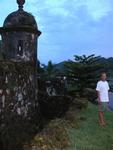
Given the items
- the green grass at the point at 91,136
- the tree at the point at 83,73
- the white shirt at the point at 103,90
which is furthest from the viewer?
the tree at the point at 83,73

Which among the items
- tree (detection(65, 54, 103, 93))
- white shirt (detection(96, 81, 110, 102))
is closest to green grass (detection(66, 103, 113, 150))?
white shirt (detection(96, 81, 110, 102))

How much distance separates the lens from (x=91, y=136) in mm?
12977

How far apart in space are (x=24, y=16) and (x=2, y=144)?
300 inches

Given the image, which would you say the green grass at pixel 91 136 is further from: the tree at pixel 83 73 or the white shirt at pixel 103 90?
the tree at pixel 83 73

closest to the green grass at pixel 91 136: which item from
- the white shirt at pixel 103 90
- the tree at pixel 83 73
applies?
the white shirt at pixel 103 90

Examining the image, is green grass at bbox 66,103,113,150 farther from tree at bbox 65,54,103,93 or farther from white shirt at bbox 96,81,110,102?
tree at bbox 65,54,103,93

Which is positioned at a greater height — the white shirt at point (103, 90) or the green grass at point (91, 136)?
the white shirt at point (103, 90)

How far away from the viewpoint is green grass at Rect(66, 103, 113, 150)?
11.7m

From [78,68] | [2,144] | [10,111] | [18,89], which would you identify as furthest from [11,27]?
[78,68]

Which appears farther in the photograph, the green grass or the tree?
the tree

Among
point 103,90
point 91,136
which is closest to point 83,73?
point 103,90

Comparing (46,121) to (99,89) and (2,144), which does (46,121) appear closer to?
(99,89)

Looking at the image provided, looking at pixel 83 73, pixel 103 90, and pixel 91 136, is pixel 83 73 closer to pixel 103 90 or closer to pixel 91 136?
pixel 103 90

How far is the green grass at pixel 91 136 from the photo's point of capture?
1166 cm
